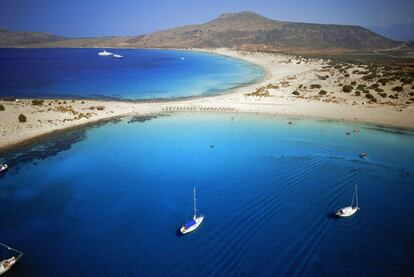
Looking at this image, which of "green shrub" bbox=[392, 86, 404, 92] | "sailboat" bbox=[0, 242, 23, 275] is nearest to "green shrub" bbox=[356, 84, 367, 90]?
"green shrub" bbox=[392, 86, 404, 92]

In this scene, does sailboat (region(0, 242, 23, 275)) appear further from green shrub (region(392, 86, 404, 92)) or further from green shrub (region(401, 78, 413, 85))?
green shrub (region(401, 78, 413, 85))

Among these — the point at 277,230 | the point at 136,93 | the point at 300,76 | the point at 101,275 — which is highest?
the point at 300,76

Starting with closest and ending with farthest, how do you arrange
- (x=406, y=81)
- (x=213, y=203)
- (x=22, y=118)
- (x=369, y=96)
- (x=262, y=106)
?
(x=213, y=203), (x=22, y=118), (x=262, y=106), (x=369, y=96), (x=406, y=81)

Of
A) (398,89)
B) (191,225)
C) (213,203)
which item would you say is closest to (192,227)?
(191,225)

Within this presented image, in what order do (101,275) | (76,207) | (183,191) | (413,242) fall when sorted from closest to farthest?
(101,275) → (413,242) → (76,207) → (183,191)

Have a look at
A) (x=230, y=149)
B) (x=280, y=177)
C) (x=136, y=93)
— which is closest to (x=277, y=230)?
(x=280, y=177)

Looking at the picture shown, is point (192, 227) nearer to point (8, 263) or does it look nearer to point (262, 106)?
point (8, 263)

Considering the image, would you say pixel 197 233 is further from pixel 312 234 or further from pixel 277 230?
pixel 312 234
